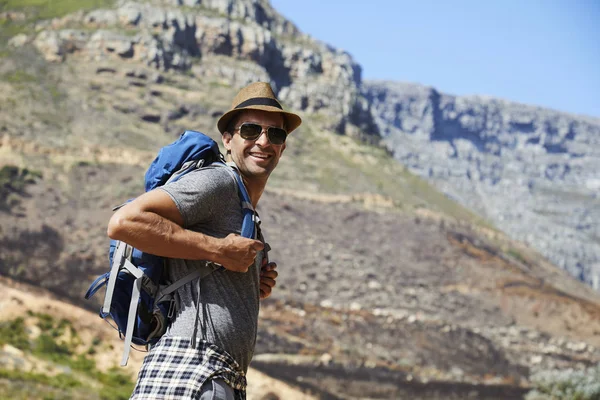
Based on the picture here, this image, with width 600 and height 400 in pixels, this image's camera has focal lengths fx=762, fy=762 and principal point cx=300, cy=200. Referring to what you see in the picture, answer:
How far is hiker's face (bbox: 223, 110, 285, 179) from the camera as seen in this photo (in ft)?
9.77

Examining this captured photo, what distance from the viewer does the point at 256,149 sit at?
9.78ft

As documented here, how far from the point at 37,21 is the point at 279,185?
24003mm

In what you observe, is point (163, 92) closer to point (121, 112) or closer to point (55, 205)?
point (121, 112)

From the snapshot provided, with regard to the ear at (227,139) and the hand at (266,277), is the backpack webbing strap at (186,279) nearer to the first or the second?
the hand at (266,277)

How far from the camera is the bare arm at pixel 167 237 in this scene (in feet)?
8.27

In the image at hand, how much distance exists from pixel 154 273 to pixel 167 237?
9.2 inches

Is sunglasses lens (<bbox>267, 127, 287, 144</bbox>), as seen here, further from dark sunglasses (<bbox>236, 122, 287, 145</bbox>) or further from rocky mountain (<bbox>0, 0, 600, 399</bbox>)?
rocky mountain (<bbox>0, 0, 600, 399</bbox>)

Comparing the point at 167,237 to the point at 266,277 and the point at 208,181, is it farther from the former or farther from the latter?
the point at 266,277

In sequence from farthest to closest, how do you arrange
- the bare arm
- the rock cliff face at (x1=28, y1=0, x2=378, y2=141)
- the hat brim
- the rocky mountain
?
the rock cliff face at (x1=28, y1=0, x2=378, y2=141) < the rocky mountain < the hat brim < the bare arm

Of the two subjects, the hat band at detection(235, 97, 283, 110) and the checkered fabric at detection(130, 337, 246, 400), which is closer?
the checkered fabric at detection(130, 337, 246, 400)

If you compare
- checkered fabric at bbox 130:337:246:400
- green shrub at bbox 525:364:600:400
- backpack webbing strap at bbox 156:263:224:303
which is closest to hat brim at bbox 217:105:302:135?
backpack webbing strap at bbox 156:263:224:303

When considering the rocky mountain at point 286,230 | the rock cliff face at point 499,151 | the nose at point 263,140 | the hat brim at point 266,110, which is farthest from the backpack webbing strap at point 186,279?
the rock cliff face at point 499,151

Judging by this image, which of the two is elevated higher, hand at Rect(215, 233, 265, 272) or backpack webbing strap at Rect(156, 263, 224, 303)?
hand at Rect(215, 233, 265, 272)

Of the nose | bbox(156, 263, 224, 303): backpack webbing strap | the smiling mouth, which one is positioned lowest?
bbox(156, 263, 224, 303): backpack webbing strap
